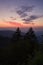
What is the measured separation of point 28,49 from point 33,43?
1.82m

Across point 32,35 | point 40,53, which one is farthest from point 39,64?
point 32,35

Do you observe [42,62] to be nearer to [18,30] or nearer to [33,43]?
[33,43]

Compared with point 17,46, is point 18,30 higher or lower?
higher

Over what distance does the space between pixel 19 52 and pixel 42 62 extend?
10.1 meters

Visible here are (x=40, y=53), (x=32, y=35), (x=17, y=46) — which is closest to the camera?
(x=40, y=53)

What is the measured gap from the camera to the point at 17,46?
17.4 metres

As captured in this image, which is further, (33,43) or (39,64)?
(33,43)

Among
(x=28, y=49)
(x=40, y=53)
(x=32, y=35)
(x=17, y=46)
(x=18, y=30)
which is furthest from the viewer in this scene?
(x=18, y=30)

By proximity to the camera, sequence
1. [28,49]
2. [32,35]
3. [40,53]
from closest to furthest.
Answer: [40,53], [28,49], [32,35]

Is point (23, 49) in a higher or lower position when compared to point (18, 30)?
lower

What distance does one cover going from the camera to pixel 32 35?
2109 cm

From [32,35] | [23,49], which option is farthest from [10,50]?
[32,35]

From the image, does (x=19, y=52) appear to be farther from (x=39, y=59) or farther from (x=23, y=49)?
(x=39, y=59)

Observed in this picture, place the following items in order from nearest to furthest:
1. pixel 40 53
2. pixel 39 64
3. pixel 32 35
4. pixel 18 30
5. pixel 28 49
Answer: pixel 39 64 < pixel 40 53 < pixel 28 49 < pixel 32 35 < pixel 18 30
